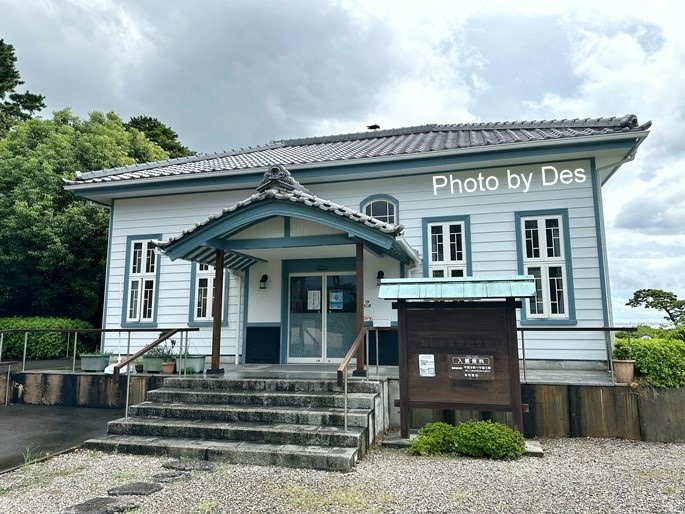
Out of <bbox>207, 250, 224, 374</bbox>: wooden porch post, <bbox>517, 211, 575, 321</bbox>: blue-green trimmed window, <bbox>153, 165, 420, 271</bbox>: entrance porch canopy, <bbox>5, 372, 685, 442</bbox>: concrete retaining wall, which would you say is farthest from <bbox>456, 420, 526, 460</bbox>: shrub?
<bbox>207, 250, 224, 374</bbox>: wooden porch post

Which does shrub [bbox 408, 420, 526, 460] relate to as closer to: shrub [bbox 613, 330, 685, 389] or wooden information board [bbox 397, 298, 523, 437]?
wooden information board [bbox 397, 298, 523, 437]

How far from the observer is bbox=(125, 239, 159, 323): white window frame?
33.8ft

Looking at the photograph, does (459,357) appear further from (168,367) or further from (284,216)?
(168,367)

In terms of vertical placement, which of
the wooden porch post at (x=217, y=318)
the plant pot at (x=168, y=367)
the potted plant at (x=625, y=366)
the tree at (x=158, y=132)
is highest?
the tree at (x=158, y=132)

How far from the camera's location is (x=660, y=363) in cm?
611

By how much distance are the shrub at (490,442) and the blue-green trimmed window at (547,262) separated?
138 inches

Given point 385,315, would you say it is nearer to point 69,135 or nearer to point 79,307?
point 79,307

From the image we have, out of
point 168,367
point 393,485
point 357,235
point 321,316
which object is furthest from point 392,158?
point 393,485

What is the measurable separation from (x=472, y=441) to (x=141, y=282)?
8310 mm

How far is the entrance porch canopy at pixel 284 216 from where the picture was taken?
6.69 m

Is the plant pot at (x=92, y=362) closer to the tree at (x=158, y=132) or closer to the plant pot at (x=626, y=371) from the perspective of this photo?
the plant pot at (x=626, y=371)

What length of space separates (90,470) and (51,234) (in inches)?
399

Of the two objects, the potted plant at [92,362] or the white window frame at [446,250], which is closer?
the potted plant at [92,362]

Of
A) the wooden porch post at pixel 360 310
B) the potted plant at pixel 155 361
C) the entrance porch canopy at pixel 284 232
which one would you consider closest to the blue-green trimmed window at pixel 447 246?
the entrance porch canopy at pixel 284 232
